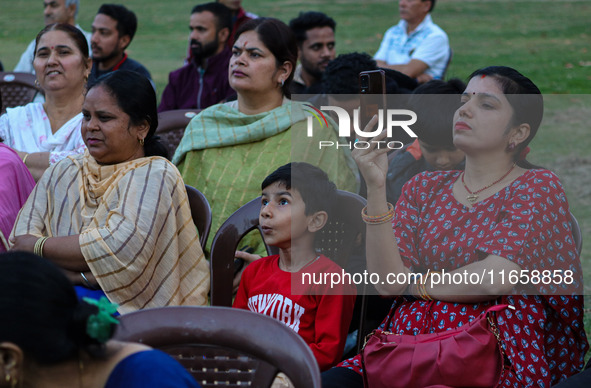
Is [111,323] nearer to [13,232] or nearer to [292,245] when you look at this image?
[292,245]

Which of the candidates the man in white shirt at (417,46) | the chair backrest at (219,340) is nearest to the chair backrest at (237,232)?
the chair backrest at (219,340)

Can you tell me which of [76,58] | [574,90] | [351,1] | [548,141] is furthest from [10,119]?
[351,1]

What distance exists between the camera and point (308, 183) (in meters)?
2.73

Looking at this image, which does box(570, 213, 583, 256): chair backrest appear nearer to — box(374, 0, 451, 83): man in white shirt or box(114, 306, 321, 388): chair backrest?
box(114, 306, 321, 388): chair backrest

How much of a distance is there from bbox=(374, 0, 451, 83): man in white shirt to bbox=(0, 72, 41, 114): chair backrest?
2.63 m

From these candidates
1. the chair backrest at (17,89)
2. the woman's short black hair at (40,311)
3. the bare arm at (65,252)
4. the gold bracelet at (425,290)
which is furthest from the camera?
the chair backrest at (17,89)

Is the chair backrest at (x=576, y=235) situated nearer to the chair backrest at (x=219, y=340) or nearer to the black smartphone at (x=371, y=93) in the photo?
the black smartphone at (x=371, y=93)

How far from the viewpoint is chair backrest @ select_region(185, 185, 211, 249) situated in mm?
2881

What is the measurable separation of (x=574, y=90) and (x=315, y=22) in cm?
506

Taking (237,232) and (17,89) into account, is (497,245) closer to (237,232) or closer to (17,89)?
(237,232)

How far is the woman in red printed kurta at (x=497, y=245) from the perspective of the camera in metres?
2.20

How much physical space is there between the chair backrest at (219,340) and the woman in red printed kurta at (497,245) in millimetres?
410

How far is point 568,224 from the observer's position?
2.30m

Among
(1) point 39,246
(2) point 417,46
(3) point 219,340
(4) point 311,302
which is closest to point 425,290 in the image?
(4) point 311,302
